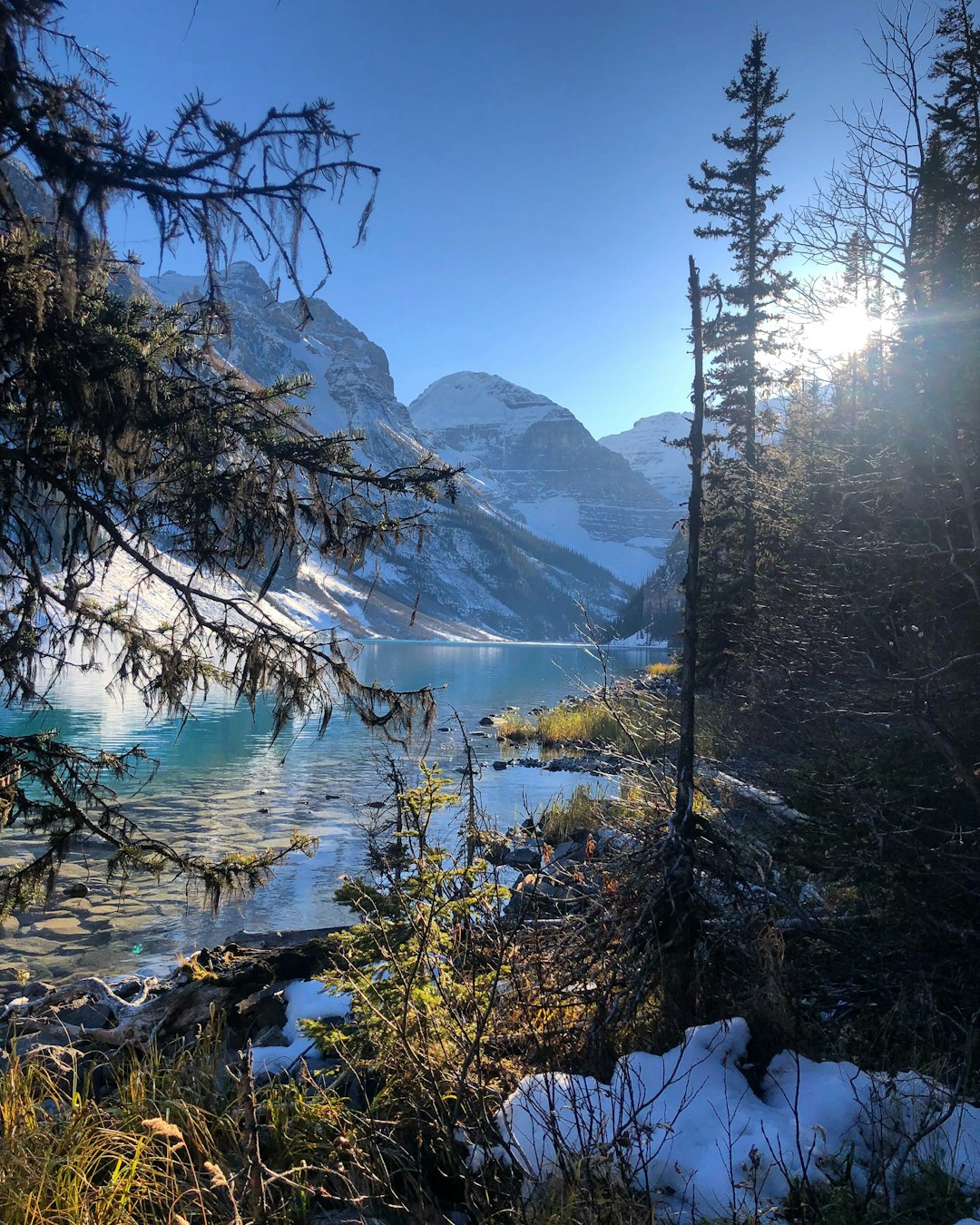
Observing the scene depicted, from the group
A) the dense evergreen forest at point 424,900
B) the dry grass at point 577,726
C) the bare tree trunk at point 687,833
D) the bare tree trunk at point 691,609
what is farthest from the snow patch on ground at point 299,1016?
the dry grass at point 577,726

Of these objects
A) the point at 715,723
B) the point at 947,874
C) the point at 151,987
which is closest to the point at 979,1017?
the point at 947,874

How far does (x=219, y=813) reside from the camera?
14602 millimetres

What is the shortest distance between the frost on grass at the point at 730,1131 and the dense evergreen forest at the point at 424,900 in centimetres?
2

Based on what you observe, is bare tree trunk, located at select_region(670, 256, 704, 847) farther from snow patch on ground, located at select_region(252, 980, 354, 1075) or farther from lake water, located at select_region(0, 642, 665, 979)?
snow patch on ground, located at select_region(252, 980, 354, 1075)

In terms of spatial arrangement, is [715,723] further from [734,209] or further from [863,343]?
[734,209]

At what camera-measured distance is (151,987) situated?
267 inches

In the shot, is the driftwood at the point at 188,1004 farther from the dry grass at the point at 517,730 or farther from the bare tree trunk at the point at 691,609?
the dry grass at the point at 517,730

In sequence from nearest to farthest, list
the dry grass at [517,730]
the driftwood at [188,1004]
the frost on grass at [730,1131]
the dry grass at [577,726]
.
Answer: the frost on grass at [730,1131] → the driftwood at [188,1004] → the dry grass at [577,726] → the dry grass at [517,730]

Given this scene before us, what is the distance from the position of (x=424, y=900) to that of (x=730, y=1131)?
1732 mm

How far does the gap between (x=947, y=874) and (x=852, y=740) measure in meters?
2.42

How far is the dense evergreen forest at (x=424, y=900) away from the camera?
263cm

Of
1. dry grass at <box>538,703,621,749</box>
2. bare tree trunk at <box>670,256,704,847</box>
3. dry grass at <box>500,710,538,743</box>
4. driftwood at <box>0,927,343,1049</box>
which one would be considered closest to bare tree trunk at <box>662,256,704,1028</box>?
bare tree trunk at <box>670,256,704,847</box>

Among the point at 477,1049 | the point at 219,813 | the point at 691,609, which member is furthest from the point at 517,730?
the point at 477,1049

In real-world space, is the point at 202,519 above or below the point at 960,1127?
above
